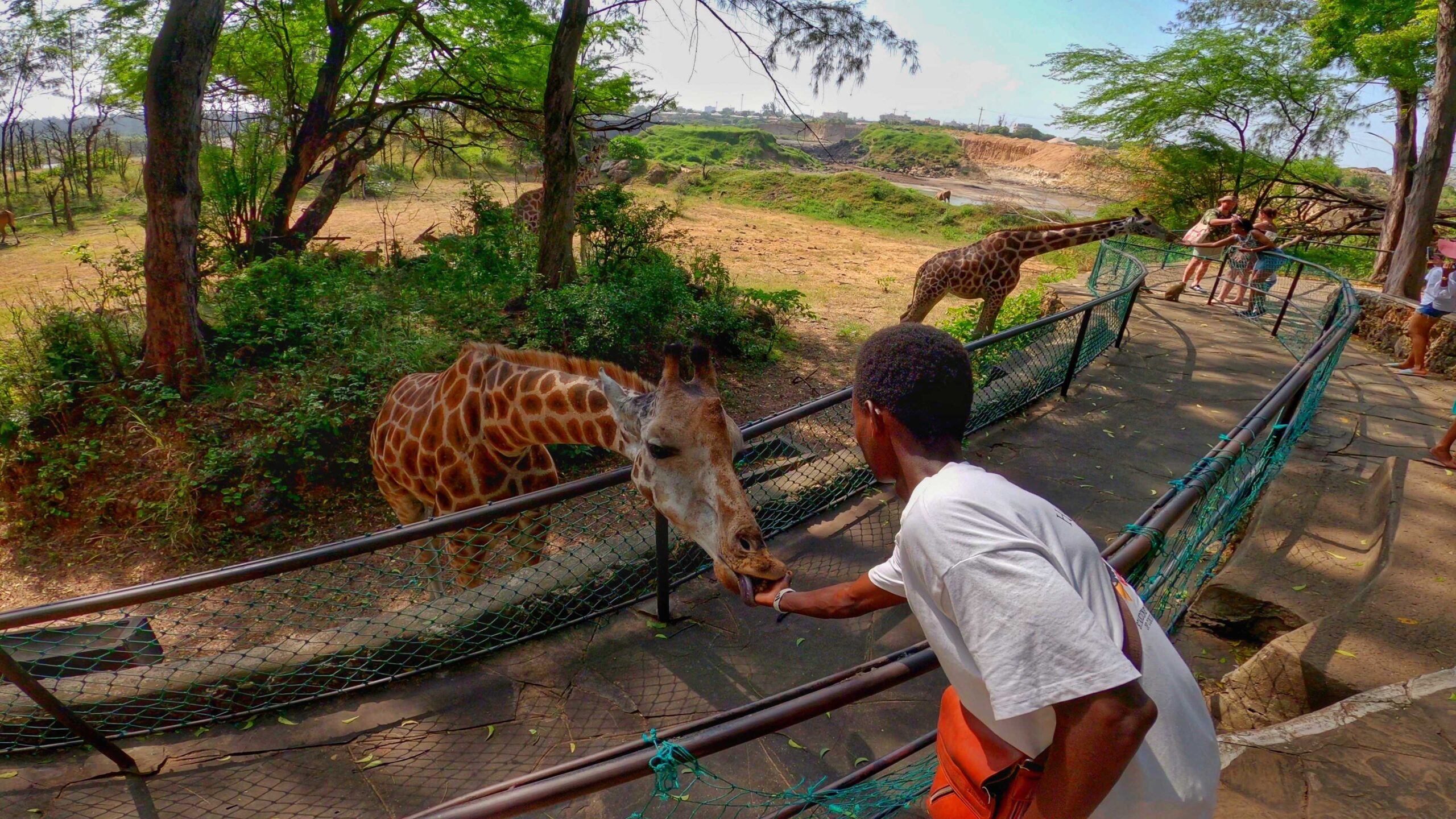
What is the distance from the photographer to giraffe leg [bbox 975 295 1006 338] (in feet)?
33.4

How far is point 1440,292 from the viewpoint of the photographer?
7.34 metres

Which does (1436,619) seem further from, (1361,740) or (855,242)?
(855,242)

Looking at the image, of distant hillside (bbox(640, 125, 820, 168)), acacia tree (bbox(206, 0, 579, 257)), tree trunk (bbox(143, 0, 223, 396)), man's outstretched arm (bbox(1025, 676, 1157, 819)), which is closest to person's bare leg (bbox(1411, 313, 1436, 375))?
man's outstretched arm (bbox(1025, 676, 1157, 819))

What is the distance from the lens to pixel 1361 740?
268 cm

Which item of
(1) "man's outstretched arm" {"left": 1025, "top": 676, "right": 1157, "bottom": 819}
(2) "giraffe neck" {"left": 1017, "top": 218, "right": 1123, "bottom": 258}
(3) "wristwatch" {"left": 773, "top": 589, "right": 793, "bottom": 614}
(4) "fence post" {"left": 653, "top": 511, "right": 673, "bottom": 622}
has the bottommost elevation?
(4) "fence post" {"left": 653, "top": 511, "right": 673, "bottom": 622}

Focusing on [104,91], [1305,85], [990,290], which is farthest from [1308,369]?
[1305,85]

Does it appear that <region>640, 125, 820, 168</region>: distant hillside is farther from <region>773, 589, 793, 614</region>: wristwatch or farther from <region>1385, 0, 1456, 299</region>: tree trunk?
<region>773, 589, 793, 614</region>: wristwatch

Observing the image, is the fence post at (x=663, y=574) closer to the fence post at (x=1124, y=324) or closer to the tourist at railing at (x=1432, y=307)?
the fence post at (x=1124, y=324)

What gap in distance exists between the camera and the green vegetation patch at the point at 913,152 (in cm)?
4888

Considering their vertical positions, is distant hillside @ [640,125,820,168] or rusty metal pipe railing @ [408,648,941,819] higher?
distant hillside @ [640,125,820,168]

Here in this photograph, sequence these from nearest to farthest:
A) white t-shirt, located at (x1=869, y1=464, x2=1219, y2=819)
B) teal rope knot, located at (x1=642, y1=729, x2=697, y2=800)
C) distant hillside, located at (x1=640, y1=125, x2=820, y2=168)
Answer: white t-shirt, located at (x1=869, y1=464, x2=1219, y2=819) → teal rope knot, located at (x1=642, y1=729, x2=697, y2=800) → distant hillside, located at (x1=640, y1=125, x2=820, y2=168)

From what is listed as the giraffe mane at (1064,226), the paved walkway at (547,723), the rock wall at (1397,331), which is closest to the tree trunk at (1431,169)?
the rock wall at (1397,331)

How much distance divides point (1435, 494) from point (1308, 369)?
5.29 feet

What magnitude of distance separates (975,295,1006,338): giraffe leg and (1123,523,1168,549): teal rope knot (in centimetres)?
822
